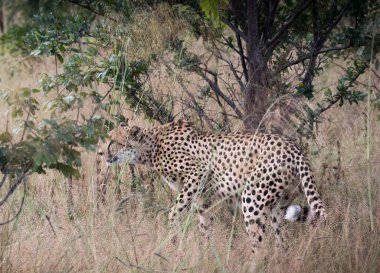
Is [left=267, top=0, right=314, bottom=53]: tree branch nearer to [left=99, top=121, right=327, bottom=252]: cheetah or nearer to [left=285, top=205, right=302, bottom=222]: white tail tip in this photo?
[left=99, top=121, right=327, bottom=252]: cheetah

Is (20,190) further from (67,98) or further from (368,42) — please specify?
(368,42)

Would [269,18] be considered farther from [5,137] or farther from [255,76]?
[5,137]

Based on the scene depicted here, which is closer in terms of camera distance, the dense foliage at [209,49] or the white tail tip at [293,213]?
the white tail tip at [293,213]

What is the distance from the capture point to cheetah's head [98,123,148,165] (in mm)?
5551

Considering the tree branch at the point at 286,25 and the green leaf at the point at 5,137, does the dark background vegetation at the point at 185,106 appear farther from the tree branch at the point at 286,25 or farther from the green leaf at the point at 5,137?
the green leaf at the point at 5,137

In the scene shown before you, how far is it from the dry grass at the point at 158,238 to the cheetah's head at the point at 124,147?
20 centimetres

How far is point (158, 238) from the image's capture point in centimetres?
459

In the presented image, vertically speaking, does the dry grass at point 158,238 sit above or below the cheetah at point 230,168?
below

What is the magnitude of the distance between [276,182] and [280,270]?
757 millimetres

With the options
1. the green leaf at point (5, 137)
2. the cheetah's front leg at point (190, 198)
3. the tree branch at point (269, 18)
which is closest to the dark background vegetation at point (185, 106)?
the tree branch at point (269, 18)

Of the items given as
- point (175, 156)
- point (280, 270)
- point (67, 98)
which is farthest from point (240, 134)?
point (67, 98)

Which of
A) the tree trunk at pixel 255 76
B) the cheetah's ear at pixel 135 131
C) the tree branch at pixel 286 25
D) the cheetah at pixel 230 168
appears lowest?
the cheetah at pixel 230 168

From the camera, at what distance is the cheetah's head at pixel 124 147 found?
18.2 ft

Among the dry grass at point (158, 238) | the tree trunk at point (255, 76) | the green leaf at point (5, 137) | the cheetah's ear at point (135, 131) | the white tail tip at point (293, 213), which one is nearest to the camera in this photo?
the green leaf at point (5, 137)
